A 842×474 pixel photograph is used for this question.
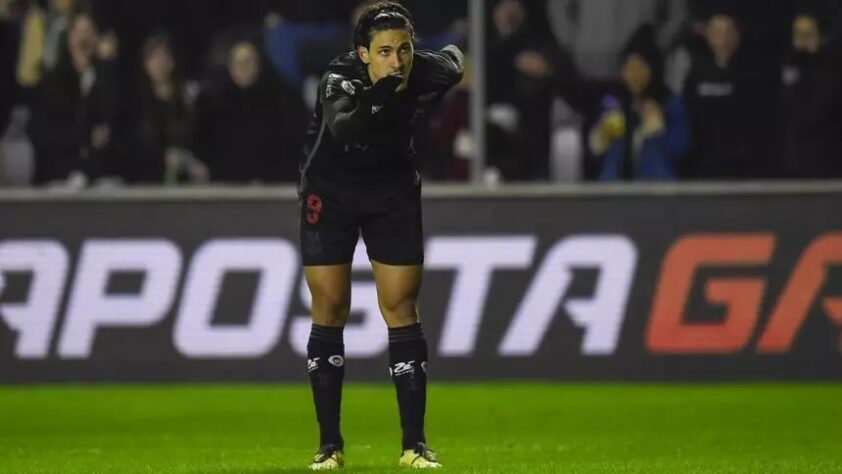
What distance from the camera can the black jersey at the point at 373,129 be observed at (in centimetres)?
750

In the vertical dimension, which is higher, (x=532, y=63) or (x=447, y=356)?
(x=532, y=63)

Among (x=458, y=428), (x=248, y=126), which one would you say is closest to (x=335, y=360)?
(x=458, y=428)

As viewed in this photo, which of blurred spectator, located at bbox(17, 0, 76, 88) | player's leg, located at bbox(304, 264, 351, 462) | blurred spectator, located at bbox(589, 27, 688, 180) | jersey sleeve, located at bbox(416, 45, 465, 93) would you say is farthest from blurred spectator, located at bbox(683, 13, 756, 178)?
player's leg, located at bbox(304, 264, 351, 462)

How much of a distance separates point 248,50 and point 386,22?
5.69 metres

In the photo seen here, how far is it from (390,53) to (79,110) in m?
5.98

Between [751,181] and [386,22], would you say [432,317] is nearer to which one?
[751,181]

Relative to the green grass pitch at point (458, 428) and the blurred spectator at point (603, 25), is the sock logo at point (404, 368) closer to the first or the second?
the green grass pitch at point (458, 428)

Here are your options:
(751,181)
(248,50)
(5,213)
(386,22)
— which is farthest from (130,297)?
(386,22)

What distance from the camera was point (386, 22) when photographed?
734cm

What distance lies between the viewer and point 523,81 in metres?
12.8

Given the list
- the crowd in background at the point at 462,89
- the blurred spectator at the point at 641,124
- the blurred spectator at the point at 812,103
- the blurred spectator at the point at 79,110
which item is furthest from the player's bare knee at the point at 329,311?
the blurred spectator at the point at 812,103

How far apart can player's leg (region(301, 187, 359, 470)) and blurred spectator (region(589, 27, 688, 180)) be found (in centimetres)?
523

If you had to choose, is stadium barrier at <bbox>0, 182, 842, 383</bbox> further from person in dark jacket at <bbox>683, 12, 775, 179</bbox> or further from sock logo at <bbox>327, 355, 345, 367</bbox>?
sock logo at <bbox>327, 355, 345, 367</bbox>

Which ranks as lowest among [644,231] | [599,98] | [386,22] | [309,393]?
[309,393]
